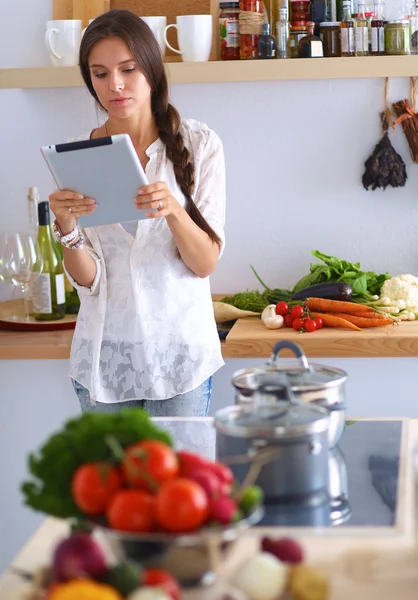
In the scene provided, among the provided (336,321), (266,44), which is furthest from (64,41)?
(336,321)

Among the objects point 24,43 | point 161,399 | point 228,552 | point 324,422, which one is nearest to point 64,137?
point 24,43

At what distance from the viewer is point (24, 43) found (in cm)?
320

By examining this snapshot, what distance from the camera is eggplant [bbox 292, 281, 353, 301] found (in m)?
2.78

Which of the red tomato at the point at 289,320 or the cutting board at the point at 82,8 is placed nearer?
the red tomato at the point at 289,320

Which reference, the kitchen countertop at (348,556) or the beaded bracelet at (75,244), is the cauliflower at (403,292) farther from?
the kitchen countertop at (348,556)

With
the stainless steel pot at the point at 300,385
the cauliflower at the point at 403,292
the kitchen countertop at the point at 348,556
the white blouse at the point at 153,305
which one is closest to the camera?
the kitchen countertop at the point at 348,556

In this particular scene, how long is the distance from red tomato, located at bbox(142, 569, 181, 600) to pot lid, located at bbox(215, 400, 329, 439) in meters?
0.28

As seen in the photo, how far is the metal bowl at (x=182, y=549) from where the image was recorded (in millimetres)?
923

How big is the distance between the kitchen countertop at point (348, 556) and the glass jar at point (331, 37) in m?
1.95

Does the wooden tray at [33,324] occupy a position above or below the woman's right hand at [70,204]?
below

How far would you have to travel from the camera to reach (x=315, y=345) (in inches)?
102

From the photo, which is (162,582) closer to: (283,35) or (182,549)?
(182,549)

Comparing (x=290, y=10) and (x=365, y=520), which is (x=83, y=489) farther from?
(x=290, y=10)

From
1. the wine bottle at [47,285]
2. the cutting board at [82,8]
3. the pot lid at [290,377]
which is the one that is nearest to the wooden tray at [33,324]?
the wine bottle at [47,285]
